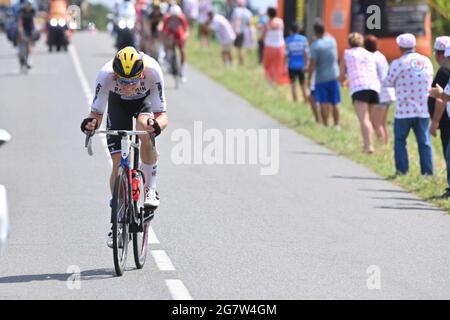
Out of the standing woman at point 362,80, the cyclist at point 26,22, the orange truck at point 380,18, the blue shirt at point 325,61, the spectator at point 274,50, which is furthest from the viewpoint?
the orange truck at point 380,18

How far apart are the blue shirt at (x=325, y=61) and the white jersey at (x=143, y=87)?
1169 centimetres

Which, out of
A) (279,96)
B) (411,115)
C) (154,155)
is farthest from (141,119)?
(279,96)

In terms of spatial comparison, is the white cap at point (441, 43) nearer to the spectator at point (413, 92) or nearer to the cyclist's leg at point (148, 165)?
the spectator at point (413, 92)

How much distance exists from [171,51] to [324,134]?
8.67 meters

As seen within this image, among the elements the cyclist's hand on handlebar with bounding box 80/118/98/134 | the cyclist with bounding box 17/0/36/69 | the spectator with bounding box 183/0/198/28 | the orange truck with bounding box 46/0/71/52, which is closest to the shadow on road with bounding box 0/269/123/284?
the cyclist's hand on handlebar with bounding box 80/118/98/134

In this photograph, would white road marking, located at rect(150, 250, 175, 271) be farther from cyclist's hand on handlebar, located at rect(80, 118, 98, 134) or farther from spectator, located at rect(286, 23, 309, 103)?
spectator, located at rect(286, 23, 309, 103)

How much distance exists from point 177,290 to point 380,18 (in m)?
27.6

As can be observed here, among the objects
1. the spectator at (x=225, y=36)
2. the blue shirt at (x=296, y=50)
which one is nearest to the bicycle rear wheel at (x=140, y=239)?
the blue shirt at (x=296, y=50)

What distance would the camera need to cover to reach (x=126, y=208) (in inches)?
405

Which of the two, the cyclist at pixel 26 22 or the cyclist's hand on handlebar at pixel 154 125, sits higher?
the cyclist's hand on handlebar at pixel 154 125

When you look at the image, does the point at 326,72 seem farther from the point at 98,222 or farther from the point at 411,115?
the point at 98,222

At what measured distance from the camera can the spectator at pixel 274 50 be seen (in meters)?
29.6

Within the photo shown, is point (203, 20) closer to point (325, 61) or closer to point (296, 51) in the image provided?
point (296, 51)

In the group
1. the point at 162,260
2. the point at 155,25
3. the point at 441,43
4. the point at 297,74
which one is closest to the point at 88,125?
the point at 162,260
